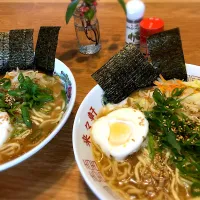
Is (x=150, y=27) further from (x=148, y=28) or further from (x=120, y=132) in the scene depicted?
(x=120, y=132)

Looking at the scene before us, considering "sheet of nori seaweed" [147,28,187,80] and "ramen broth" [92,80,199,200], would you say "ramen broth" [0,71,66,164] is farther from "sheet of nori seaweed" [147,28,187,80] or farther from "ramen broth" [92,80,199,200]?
"sheet of nori seaweed" [147,28,187,80]

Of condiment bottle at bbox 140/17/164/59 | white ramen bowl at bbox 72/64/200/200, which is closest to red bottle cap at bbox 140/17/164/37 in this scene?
condiment bottle at bbox 140/17/164/59

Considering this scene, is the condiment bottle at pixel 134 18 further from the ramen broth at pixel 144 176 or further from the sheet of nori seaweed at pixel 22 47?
the ramen broth at pixel 144 176

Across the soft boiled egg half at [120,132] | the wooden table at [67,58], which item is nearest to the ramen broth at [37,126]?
the wooden table at [67,58]

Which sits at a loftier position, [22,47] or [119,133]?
[22,47]

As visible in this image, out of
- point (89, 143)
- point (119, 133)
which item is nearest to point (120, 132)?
point (119, 133)

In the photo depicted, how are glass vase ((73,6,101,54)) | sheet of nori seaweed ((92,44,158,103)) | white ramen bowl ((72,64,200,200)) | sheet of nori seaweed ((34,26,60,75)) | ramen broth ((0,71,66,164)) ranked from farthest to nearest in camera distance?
glass vase ((73,6,101,54)) < sheet of nori seaweed ((34,26,60,75)) < sheet of nori seaweed ((92,44,158,103)) < ramen broth ((0,71,66,164)) < white ramen bowl ((72,64,200,200))
